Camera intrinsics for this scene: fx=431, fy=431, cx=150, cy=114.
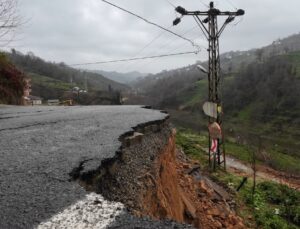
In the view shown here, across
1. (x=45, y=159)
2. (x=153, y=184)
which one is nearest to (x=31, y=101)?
(x=153, y=184)

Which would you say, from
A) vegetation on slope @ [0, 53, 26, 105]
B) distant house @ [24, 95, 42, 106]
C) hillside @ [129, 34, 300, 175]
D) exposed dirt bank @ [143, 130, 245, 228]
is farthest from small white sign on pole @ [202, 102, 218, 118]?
hillside @ [129, 34, 300, 175]

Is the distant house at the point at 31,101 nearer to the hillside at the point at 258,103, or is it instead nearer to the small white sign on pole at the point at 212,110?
the small white sign on pole at the point at 212,110

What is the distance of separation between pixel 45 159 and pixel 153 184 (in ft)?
5.73

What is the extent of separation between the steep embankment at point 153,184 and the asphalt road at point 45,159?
0.78ft

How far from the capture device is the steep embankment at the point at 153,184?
5.32m

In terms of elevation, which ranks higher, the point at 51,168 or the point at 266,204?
the point at 51,168

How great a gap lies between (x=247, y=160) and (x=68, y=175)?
2720cm

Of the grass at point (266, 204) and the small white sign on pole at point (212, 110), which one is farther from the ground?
the small white sign on pole at point (212, 110)

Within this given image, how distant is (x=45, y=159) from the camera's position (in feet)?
19.7

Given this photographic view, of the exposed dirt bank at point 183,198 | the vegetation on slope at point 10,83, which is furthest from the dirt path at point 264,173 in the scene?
the vegetation on slope at point 10,83

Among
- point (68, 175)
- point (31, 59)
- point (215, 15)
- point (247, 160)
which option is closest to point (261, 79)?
point (31, 59)

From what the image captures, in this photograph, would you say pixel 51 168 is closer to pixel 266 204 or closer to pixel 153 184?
pixel 153 184

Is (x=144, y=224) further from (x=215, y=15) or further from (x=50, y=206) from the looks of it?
(x=215, y=15)

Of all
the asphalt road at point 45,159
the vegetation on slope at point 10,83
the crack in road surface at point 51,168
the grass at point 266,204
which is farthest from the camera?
the vegetation on slope at point 10,83
